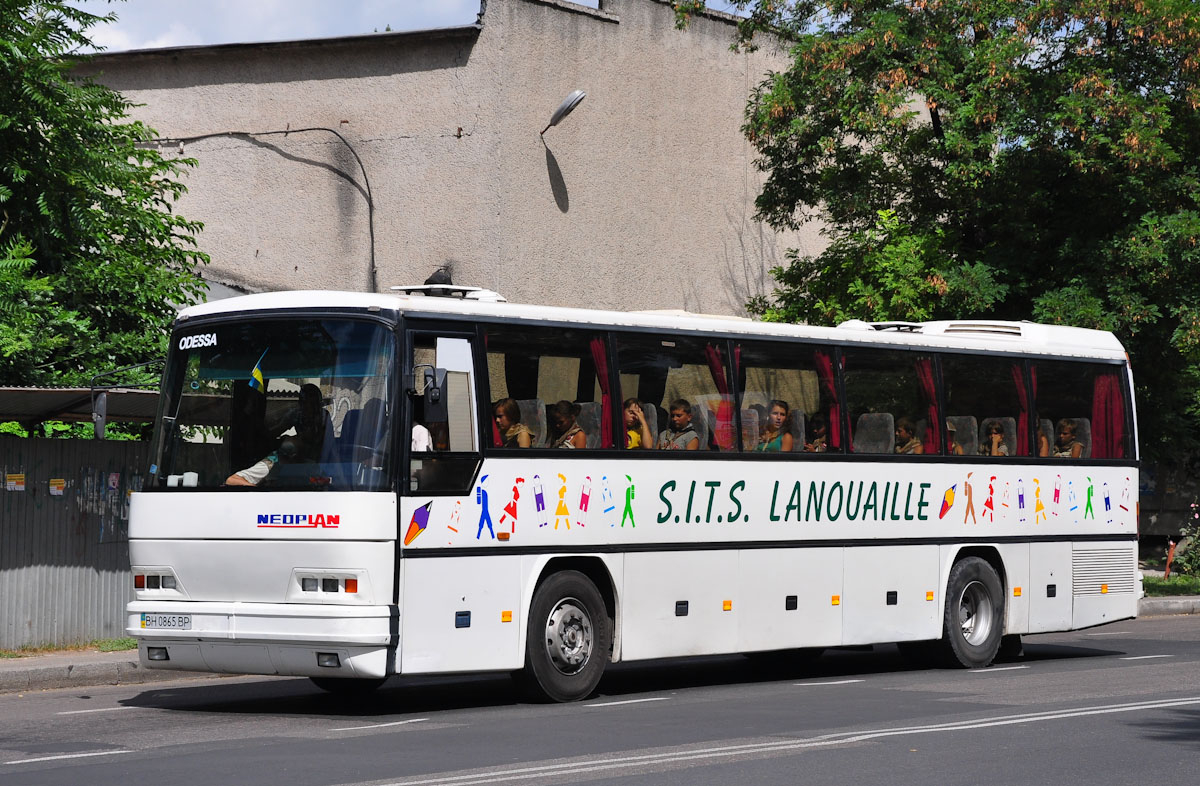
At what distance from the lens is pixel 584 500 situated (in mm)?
13000

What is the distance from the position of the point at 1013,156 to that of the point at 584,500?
42.5ft

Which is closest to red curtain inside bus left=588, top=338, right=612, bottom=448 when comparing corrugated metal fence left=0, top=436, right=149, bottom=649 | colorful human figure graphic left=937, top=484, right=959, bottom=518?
colorful human figure graphic left=937, top=484, right=959, bottom=518

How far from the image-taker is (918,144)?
83.2 ft

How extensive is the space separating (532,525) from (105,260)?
895 cm

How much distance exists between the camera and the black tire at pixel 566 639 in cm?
1255

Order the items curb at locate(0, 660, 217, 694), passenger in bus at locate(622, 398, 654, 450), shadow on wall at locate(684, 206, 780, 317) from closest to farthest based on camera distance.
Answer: passenger in bus at locate(622, 398, 654, 450) < curb at locate(0, 660, 217, 694) < shadow on wall at locate(684, 206, 780, 317)

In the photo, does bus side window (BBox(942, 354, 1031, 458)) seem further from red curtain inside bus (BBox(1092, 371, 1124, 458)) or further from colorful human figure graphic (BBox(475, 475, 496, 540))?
colorful human figure graphic (BBox(475, 475, 496, 540))

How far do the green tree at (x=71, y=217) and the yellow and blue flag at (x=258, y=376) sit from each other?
5.99 metres

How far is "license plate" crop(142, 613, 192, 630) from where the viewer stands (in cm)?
1188

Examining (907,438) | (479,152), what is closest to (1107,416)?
(907,438)

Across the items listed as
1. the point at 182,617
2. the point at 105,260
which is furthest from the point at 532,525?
the point at 105,260

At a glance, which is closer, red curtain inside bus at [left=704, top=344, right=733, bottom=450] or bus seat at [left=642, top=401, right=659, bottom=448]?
bus seat at [left=642, top=401, right=659, bottom=448]

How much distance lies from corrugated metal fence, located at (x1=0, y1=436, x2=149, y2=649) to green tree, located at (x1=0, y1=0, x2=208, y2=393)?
139cm

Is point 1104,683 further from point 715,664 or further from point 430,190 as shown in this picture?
point 430,190
